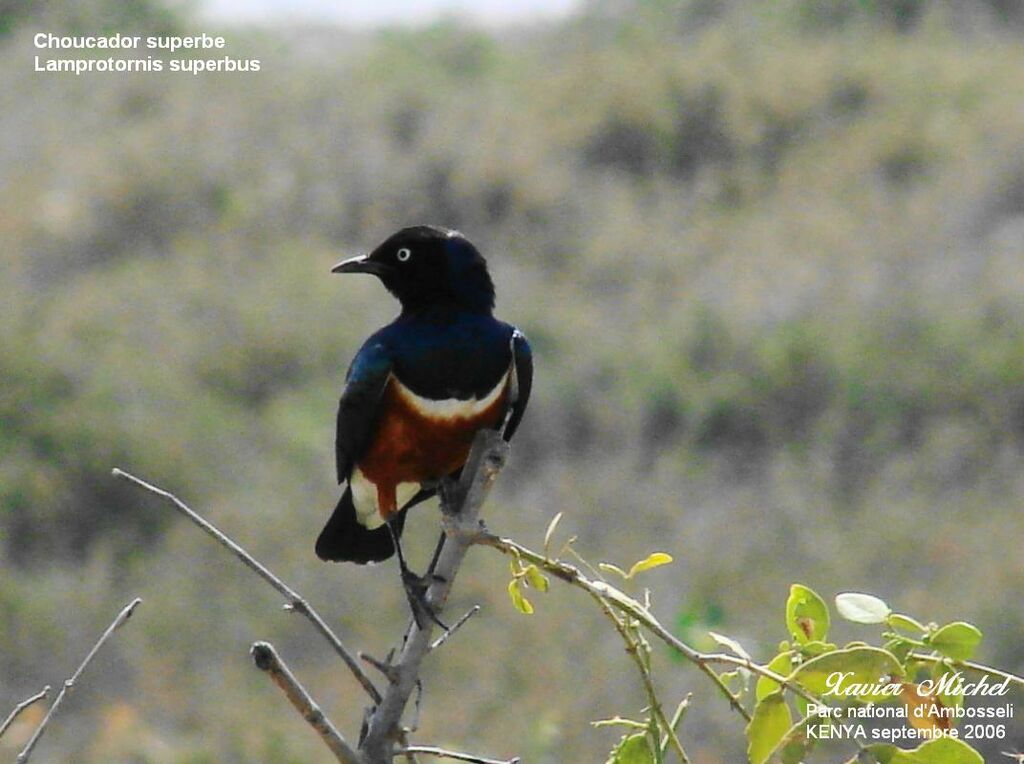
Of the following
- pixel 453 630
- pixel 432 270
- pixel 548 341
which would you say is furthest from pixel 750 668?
pixel 548 341

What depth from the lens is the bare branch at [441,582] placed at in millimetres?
2250

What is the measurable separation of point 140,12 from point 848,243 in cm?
1246

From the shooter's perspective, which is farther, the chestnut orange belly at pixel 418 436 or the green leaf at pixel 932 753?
the chestnut orange belly at pixel 418 436

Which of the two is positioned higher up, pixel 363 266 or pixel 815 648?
pixel 363 266

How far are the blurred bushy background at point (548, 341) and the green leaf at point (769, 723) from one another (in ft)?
9.49

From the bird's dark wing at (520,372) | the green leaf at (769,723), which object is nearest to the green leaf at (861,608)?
the green leaf at (769,723)

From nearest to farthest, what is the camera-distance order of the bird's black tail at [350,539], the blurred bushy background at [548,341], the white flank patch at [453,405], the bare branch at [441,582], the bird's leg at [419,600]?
the bare branch at [441,582]
the bird's leg at [419,600]
the white flank patch at [453,405]
the bird's black tail at [350,539]
the blurred bushy background at [548,341]

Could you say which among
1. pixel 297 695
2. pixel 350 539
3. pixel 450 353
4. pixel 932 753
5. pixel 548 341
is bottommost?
pixel 297 695

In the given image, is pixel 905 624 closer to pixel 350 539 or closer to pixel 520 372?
pixel 520 372

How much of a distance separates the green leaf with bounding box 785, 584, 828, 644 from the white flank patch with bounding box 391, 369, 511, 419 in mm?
1716

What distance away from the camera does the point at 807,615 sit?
2193 millimetres

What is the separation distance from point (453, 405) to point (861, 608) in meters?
1.83

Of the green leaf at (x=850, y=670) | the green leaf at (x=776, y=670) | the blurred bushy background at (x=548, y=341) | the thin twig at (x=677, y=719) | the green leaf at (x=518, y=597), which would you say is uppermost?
the blurred bushy background at (x=548, y=341)

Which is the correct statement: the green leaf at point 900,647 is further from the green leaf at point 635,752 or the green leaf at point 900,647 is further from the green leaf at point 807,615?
the green leaf at point 635,752
